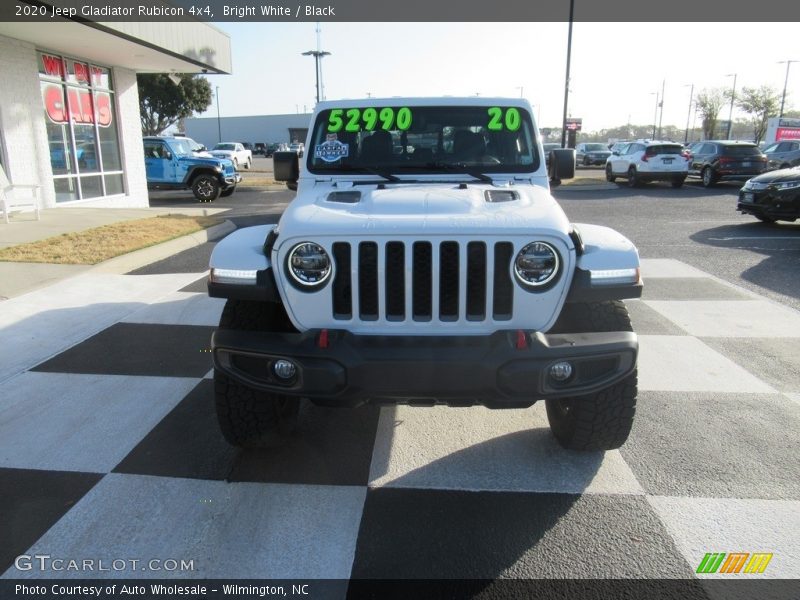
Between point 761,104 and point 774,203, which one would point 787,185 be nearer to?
point 774,203

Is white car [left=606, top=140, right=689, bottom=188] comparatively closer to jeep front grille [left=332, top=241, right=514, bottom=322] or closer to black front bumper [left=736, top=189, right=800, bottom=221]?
black front bumper [left=736, top=189, right=800, bottom=221]

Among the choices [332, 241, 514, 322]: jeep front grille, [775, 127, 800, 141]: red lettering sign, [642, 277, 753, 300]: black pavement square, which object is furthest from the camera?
[775, 127, 800, 141]: red lettering sign

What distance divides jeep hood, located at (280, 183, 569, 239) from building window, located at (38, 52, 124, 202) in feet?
41.1

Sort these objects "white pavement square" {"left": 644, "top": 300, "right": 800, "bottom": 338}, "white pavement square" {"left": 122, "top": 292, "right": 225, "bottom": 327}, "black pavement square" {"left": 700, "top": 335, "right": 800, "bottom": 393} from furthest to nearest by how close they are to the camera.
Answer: "white pavement square" {"left": 122, "top": 292, "right": 225, "bottom": 327} → "white pavement square" {"left": 644, "top": 300, "right": 800, "bottom": 338} → "black pavement square" {"left": 700, "top": 335, "right": 800, "bottom": 393}

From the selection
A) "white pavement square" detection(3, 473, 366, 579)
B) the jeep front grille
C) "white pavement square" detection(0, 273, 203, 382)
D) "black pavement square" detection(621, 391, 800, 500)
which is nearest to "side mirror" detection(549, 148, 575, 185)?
Result: "black pavement square" detection(621, 391, 800, 500)

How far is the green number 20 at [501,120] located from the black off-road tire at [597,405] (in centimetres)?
172

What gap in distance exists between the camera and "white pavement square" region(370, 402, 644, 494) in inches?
117

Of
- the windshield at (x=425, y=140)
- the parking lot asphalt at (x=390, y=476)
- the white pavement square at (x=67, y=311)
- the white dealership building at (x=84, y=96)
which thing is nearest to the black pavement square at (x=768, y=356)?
the parking lot asphalt at (x=390, y=476)

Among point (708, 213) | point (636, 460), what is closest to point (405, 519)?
point (636, 460)

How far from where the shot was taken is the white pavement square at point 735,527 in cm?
245

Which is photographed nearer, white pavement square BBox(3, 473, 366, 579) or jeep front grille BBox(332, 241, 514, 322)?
white pavement square BBox(3, 473, 366, 579)

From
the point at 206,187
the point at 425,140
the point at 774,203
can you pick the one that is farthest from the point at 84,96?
the point at 774,203

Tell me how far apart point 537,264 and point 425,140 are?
1731 millimetres

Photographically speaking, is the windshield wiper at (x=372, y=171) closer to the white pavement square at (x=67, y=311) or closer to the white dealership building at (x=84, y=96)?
the white pavement square at (x=67, y=311)
